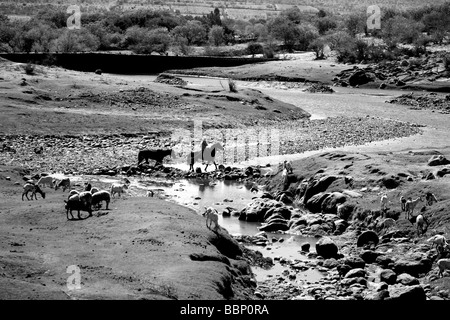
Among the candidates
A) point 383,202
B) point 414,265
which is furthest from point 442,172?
point 414,265

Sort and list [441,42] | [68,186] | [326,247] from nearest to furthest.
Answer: [326,247] < [68,186] < [441,42]

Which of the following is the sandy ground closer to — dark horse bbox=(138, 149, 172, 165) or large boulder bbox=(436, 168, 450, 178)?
large boulder bbox=(436, 168, 450, 178)

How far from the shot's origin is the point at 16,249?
22.6 meters

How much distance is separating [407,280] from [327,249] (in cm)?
384

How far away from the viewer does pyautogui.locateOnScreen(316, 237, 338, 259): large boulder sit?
27.1 metres

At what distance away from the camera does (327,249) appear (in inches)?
1071

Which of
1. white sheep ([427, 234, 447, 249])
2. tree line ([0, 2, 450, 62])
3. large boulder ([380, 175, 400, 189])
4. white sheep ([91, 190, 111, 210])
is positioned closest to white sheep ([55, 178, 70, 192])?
white sheep ([91, 190, 111, 210])

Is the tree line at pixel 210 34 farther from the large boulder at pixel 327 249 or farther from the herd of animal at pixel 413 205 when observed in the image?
the large boulder at pixel 327 249

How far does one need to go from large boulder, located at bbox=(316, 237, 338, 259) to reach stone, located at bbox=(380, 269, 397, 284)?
274 centimetres

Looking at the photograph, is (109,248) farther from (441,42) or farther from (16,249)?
(441,42)
